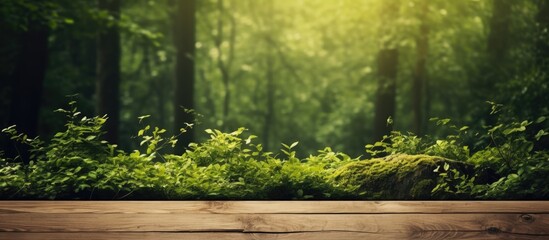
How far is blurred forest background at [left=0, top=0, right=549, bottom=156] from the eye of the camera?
17.3 m

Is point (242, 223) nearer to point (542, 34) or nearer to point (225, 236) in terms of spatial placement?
point (225, 236)

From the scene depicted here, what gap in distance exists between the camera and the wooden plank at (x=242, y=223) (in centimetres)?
460

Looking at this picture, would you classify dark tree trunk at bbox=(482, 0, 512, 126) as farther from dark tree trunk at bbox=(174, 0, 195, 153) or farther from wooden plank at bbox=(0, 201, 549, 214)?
wooden plank at bbox=(0, 201, 549, 214)

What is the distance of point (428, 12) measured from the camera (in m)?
20.2

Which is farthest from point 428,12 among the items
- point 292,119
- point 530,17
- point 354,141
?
point 292,119

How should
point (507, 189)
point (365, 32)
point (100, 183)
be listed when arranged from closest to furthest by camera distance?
point (100, 183) → point (507, 189) → point (365, 32)

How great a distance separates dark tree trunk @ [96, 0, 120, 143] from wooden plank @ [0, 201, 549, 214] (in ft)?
47.1

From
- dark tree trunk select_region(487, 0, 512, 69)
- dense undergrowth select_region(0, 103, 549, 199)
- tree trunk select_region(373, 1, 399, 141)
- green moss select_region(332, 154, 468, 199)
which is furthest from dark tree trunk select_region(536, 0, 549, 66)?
green moss select_region(332, 154, 468, 199)

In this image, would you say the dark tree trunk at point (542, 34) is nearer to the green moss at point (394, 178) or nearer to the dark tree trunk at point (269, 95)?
the green moss at point (394, 178)

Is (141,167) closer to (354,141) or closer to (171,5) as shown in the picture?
(171,5)

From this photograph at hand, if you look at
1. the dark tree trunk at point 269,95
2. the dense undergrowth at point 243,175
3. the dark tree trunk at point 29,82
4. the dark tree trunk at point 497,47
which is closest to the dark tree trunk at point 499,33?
the dark tree trunk at point 497,47

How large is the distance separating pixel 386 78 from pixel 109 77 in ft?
23.7

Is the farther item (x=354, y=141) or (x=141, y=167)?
(x=354, y=141)

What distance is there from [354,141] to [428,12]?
14.5m
